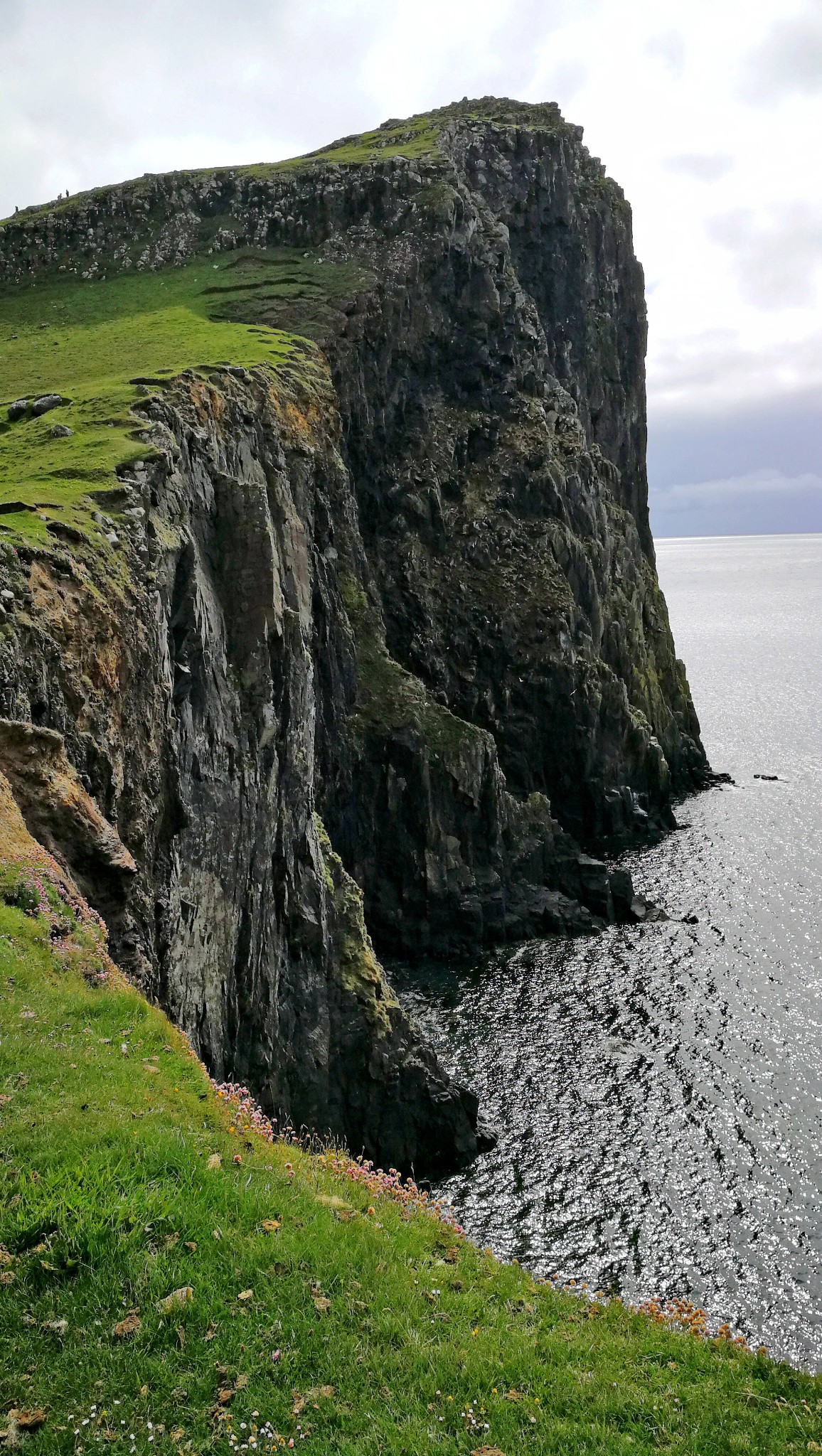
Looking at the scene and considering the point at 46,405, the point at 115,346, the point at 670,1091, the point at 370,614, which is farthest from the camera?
the point at 370,614

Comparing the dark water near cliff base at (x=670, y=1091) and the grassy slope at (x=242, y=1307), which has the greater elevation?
the grassy slope at (x=242, y=1307)

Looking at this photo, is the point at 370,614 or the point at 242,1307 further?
the point at 370,614

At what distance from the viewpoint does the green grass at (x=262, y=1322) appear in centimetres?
911

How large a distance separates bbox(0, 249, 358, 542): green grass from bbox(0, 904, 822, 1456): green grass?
18347 millimetres

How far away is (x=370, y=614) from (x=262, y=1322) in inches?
2451

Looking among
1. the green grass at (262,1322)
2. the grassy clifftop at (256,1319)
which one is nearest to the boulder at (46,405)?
the grassy clifftop at (256,1319)

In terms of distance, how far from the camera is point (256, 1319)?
10047 millimetres

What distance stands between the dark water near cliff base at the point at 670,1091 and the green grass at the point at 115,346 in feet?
111

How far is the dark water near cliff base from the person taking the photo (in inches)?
1484

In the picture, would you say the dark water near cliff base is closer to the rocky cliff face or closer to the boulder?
the rocky cliff face

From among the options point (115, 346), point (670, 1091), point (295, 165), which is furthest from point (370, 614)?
point (295, 165)

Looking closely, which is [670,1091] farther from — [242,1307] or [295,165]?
[295,165]

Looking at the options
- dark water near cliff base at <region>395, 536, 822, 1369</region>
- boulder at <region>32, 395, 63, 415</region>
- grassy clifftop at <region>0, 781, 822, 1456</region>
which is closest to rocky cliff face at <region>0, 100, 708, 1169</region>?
boulder at <region>32, 395, 63, 415</region>

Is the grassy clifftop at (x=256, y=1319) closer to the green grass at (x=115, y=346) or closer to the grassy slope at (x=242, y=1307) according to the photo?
the grassy slope at (x=242, y=1307)
